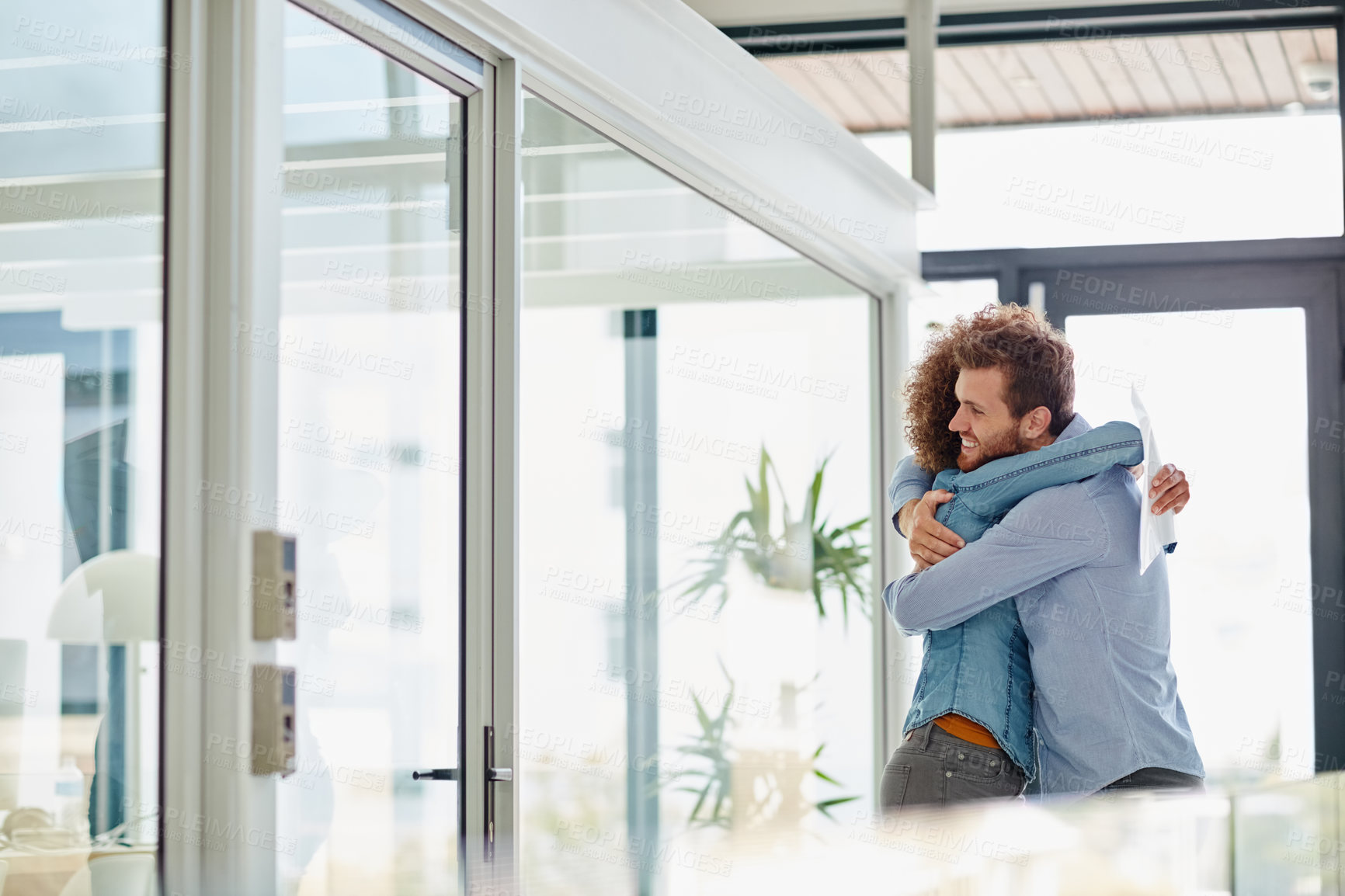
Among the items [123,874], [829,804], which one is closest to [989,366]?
[123,874]

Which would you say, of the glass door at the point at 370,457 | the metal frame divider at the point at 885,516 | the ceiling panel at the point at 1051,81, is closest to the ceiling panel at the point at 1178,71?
the ceiling panel at the point at 1051,81

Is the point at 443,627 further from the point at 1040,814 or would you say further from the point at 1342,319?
the point at 1342,319

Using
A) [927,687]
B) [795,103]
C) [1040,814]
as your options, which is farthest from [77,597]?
[795,103]

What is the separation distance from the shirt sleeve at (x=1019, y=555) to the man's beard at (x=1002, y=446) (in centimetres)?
17

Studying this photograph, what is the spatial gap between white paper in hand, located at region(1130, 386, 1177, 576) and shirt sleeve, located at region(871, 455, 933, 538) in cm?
46

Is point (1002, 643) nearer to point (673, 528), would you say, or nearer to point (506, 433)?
point (506, 433)

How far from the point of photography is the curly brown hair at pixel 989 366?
2.43 meters

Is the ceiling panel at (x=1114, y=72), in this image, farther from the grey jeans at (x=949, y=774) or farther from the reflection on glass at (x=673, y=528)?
the grey jeans at (x=949, y=774)

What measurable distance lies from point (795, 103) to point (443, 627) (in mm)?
2132

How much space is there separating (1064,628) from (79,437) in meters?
1.53

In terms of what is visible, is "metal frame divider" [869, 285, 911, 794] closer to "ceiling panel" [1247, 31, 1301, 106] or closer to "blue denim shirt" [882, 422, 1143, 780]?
"ceiling panel" [1247, 31, 1301, 106]

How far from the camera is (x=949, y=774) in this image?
2.30m

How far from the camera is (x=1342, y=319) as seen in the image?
15.9 ft

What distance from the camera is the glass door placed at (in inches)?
83.4
